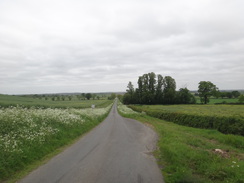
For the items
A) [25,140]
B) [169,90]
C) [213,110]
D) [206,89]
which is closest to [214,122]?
[25,140]

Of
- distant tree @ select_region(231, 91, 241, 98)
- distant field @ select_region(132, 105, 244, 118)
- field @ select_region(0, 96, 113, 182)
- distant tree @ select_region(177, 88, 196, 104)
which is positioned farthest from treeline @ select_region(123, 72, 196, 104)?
field @ select_region(0, 96, 113, 182)

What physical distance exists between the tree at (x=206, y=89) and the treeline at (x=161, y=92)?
4685 mm

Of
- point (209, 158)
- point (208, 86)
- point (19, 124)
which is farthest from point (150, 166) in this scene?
point (208, 86)

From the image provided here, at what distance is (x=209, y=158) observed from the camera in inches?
305

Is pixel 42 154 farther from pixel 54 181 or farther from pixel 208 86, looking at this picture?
pixel 208 86

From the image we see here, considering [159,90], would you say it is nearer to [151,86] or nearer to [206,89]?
[151,86]

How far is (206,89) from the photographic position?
82438 mm

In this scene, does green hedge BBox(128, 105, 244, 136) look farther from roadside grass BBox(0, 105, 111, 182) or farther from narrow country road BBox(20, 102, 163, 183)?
roadside grass BBox(0, 105, 111, 182)

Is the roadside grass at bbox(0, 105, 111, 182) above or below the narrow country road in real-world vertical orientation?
above

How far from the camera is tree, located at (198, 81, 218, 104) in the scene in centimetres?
8175

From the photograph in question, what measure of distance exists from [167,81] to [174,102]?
411 inches

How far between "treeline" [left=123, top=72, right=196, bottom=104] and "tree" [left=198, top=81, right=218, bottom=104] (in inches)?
184

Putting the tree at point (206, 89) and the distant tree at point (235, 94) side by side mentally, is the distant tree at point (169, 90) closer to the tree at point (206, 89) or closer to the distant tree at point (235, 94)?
the tree at point (206, 89)

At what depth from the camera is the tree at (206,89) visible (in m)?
81.8
